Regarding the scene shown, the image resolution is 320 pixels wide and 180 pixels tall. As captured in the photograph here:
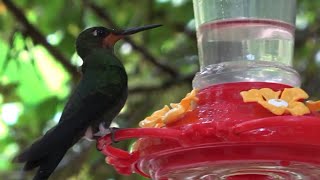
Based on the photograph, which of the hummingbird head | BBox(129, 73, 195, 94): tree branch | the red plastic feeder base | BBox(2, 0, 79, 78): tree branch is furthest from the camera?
BBox(129, 73, 195, 94): tree branch

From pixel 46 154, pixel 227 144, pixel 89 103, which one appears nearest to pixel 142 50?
pixel 89 103

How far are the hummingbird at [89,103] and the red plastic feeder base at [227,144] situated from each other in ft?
0.51

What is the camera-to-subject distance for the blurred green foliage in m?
4.52

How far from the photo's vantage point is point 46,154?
2719mm

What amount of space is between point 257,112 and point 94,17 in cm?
293

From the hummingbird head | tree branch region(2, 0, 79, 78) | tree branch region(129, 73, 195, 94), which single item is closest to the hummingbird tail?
the hummingbird head

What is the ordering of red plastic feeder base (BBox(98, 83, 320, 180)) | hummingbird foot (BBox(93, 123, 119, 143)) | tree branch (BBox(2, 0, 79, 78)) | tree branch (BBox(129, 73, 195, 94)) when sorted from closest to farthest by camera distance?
1. red plastic feeder base (BBox(98, 83, 320, 180))
2. hummingbird foot (BBox(93, 123, 119, 143))
3. tree branch (BBox(2, 0, 79, 78))
4. tree branch (BBox(129, 73, 195, 94))

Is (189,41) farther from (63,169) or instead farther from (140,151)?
(140,151)

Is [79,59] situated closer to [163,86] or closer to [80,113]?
[163,86]

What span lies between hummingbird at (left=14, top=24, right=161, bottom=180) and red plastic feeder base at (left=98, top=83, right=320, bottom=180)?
16cm

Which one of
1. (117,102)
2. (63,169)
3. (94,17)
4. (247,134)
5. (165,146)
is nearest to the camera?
(247,134)

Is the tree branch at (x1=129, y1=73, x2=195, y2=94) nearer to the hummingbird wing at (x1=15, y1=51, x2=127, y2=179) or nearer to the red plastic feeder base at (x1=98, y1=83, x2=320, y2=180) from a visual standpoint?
the hummingbird wing at (x1=15, y1=51, x2=127, y2=179)

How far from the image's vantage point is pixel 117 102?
3059 mm

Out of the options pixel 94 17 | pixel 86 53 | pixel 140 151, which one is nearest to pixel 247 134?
pixel 140 151
